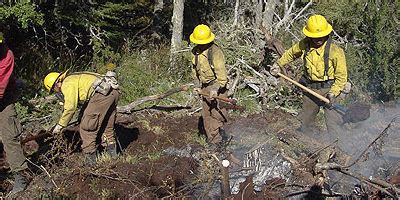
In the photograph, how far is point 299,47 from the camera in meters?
5.88

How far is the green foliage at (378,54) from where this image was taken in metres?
8.15

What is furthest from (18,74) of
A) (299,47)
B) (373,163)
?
(373,163)

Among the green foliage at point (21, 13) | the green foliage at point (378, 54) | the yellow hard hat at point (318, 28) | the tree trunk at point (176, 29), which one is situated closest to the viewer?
the yellow hard hat at point (318, 28)

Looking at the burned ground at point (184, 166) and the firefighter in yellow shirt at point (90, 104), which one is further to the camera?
the firefighter in yellow shirt at point (90, 104)

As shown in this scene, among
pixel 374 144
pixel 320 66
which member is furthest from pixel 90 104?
pixel 374 144

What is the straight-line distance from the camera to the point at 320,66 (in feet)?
18.4

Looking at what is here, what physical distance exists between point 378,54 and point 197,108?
335 centimetres

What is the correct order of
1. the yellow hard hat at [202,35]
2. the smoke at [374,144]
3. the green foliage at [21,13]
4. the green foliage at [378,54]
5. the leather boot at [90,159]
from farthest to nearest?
the green foliage at [378,54] → the green foliage at [21,13] → the yellow hard hat at [202,35] → the leather boot at [90,159] → the smoke at [374,144]

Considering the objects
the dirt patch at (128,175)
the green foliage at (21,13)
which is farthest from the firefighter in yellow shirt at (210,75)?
the green foliage at (21,13)

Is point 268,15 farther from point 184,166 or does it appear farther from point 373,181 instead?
point 373,181

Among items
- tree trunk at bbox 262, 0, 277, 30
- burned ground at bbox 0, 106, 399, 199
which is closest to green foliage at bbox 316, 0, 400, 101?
tree trunk at bbox 262, 0, 277, 30

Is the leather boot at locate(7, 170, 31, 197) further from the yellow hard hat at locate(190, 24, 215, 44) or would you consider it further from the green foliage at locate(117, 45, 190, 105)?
the green foliage at locate(117, 45, 190, 105)

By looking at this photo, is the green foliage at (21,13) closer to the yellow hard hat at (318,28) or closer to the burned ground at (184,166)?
the burned ground at (184,166)

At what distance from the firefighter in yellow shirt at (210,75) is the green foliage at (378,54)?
347cm
